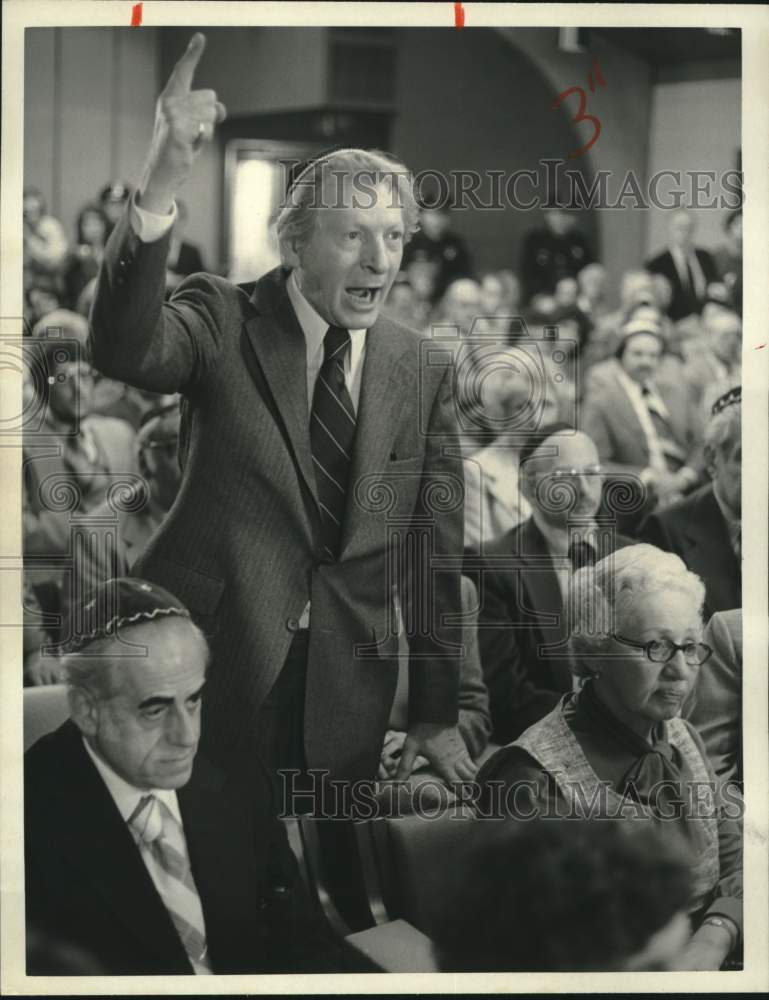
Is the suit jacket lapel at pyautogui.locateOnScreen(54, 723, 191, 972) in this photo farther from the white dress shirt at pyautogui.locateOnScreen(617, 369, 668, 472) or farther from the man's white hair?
the white dress shirt at pyautogui.locateOnScreen(617, 369, 668, 472)

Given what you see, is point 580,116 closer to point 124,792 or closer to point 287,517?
point 287,517

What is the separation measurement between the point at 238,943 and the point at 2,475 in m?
1.13

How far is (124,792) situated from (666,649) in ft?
3.93

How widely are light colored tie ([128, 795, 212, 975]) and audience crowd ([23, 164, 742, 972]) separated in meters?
0.03

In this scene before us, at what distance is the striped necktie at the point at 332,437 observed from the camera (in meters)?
2.65

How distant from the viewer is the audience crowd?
8.79 ft

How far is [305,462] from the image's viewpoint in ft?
8.64

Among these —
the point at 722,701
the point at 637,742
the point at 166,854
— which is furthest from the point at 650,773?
the point at 166,854

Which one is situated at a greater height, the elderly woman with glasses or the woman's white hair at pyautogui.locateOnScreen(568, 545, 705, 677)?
the woman's white hair at pyautogui.locateOnScreen(568, 545, 705, 677)

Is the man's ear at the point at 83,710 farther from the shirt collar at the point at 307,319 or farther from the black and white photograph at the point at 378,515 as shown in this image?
the shirt collar at the point at 307,319

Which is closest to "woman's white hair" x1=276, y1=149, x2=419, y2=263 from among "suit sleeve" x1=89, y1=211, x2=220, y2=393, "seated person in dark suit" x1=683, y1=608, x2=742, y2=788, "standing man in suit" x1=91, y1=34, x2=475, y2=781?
"standing man in suit" x1=91, y1=34, x2=475, y2=781

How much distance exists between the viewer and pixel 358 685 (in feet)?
8.82

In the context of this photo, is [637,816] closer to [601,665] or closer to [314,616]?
[601,665]

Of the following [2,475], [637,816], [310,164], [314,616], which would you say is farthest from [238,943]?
[310,164]
